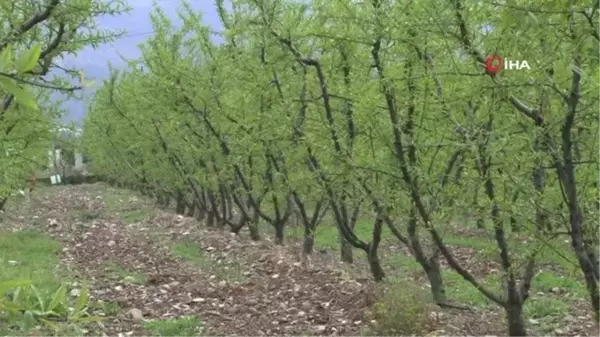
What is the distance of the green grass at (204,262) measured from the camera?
11984mm

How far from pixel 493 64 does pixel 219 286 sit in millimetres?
7419

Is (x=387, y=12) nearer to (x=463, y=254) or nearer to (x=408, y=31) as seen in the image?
(x=408, y=31)

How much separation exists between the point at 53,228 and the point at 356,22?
17.7 m

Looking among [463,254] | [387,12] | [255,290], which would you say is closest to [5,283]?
[387,12]

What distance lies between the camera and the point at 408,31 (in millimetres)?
6000

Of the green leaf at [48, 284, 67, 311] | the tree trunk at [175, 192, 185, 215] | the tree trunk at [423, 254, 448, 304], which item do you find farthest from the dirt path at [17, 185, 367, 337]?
the tree trunk at [175, 192, 185, 215]

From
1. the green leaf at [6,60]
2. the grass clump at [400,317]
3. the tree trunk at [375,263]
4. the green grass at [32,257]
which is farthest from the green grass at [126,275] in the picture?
the green leaf at [6,60]

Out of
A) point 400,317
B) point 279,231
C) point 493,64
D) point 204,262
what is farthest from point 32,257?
point 493,64

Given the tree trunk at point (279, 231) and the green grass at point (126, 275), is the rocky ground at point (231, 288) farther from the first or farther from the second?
the tree trunk at point (279, 231)

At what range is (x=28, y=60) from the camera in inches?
50.1

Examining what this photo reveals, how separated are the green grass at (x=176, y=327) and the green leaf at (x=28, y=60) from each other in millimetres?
6872

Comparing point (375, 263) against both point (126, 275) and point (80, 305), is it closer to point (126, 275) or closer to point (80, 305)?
point (126, 275)

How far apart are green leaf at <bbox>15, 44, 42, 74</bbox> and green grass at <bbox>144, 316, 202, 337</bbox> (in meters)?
6.87

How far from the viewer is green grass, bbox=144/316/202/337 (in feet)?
25.8
